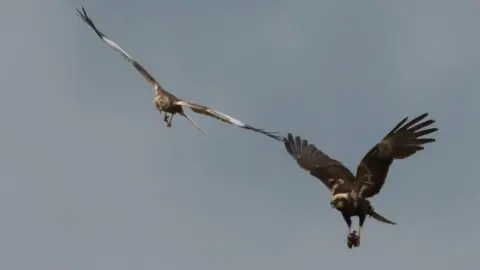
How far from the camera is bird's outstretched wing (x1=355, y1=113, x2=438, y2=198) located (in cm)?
2494

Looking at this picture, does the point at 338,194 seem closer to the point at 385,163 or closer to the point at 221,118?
the point at 385,163

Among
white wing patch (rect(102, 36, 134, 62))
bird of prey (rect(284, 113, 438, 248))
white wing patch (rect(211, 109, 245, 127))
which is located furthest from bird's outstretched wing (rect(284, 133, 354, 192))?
white wing patch (rect(102, 36, 134, 62))

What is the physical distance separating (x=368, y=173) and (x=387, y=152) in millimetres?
609

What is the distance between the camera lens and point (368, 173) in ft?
83.5

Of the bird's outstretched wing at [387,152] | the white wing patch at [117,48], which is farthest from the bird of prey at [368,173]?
the white wing patch at [117,48]

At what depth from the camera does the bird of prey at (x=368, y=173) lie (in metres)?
25.0

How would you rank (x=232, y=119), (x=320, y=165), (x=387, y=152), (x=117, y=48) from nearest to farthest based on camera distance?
(x=387, y=152)
(x=320, y=165)
(x=232, y=119)
(x=117, y=48)

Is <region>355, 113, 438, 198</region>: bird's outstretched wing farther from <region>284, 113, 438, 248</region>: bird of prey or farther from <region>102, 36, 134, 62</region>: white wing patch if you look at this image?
<region>102, 36, 134, 62</region>: white wing patch

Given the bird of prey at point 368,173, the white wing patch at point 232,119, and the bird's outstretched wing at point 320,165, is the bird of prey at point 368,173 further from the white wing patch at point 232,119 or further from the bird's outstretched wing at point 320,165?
the white wing patch at point 232,119

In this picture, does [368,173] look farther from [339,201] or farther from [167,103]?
[167,103]

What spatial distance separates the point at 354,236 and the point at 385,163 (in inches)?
57.4

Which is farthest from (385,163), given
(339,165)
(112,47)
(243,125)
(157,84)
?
(112,47)

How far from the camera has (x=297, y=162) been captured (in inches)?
1114

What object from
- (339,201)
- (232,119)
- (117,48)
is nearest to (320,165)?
(339,201)
